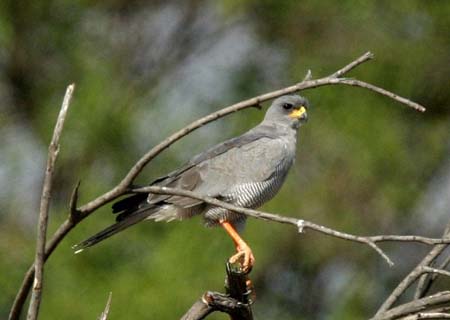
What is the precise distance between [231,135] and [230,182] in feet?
19.5

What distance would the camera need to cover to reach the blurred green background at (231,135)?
10938 mm

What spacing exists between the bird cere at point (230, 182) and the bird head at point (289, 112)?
0.37ft

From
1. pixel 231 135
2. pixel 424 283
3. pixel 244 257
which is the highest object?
pixel 231 135

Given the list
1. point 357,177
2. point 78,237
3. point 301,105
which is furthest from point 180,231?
point 301,105

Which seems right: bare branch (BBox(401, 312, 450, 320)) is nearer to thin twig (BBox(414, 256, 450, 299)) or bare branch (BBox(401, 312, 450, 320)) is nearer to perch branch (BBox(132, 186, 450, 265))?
perch branch (BBox(132, 186, 450, 265))

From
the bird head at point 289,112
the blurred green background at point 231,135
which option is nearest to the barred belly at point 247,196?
the bird head at point 289,112

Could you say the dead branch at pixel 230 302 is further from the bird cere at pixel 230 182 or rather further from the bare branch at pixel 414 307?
the bird cere at pixel 230 182

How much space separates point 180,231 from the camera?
11.2 meters

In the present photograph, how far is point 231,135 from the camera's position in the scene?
1130 cm

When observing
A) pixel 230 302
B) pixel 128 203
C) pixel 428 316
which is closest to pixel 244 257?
pixel 128 203

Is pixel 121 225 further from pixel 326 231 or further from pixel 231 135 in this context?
pixel 231 135

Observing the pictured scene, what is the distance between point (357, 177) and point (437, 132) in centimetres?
97

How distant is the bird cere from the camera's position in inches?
201

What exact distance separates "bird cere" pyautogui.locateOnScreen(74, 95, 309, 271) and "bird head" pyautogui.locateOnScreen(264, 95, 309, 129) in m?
0.11
